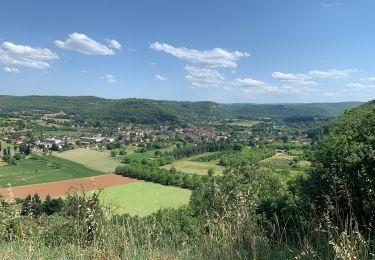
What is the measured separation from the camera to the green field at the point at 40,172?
198 feet

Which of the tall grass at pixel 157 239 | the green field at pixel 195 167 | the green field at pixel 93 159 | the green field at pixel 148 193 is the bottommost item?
the green field at pixel 93 159

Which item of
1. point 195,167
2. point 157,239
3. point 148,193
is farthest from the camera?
point 195,167

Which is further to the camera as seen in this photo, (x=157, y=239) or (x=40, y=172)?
(x=40, y=172)

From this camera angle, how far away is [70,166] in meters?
76.4

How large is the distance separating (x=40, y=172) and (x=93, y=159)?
1933cm

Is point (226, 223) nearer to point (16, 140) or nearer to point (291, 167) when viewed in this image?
point (291, 167)

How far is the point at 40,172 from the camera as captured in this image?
226 feet

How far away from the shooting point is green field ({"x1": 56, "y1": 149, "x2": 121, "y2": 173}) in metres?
77.4

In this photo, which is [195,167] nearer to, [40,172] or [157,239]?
[40,172]

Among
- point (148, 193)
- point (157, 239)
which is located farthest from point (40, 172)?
point (157, 239)

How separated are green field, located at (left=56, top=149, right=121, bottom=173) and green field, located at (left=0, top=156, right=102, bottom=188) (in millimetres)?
2684

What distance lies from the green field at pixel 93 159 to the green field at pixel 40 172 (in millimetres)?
2684

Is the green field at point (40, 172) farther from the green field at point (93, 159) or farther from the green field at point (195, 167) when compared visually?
the green field at point (195, 167)

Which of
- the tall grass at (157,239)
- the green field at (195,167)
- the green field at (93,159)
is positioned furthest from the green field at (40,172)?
the tall grass at (157,239)
